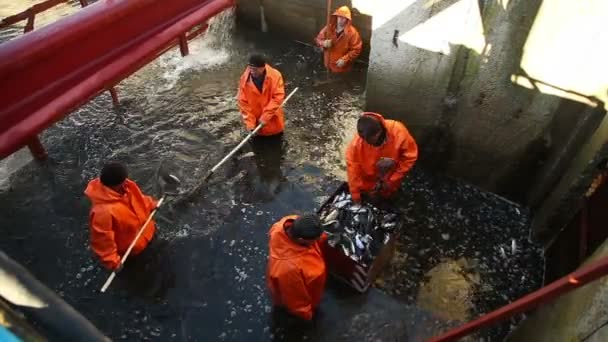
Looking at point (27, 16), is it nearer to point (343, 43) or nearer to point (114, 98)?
point (114, 98)

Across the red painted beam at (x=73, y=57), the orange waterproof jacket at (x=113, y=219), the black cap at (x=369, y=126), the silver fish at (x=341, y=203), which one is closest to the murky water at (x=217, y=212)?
the orange waterproof jacket at (x=113, y=219)

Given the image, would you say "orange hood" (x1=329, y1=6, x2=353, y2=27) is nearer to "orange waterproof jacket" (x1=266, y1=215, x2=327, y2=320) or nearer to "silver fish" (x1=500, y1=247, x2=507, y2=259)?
"silver fish" (x1=500, y1=247, x2=507, y2=259)

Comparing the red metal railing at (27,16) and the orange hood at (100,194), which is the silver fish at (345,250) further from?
the red metal railing at (27,16)

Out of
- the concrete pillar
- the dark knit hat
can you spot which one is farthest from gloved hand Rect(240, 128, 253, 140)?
the dark knit hat

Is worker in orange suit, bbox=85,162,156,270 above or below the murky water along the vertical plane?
above

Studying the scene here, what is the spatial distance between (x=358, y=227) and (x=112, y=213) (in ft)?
9.53

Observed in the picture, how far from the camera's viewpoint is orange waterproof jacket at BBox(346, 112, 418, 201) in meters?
5.52

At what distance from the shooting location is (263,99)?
7.02 m

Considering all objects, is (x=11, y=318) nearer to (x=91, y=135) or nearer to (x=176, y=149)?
(x=176, y=149)

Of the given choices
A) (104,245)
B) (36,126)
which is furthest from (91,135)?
(36,126)

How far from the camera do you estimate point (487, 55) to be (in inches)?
213

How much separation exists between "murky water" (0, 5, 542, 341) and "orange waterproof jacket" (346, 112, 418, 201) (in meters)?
0.99

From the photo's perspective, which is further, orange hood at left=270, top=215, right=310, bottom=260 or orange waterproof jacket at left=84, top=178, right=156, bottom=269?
orange waterproof jacket at left=84, top=178, right=156, bottom=269

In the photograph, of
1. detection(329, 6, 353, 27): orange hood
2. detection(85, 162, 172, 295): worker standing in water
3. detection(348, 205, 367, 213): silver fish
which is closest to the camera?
detection(85, 162, 172, 295): worker standing in water
